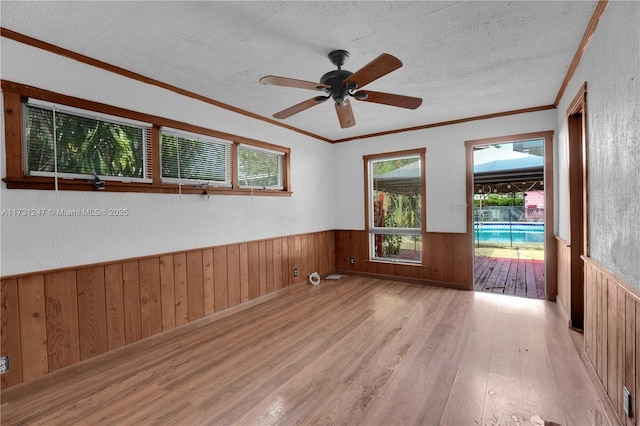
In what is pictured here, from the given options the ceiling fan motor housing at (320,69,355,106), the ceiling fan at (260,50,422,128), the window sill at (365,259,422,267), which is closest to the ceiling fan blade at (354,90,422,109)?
the ceiling fan at (260,50,422,128)

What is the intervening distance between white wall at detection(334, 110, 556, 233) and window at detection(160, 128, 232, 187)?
2.60 m

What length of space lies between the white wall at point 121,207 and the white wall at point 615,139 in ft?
11.3

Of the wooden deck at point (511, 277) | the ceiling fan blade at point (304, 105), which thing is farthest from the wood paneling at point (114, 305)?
the wooden deck at point (511, 277)

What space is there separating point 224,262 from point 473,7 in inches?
131

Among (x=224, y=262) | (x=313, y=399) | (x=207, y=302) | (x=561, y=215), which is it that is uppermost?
(x=561, y=215)

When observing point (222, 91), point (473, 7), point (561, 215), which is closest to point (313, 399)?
point (473, 7)

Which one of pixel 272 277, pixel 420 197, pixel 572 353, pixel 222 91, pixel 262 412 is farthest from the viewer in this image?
pixel 420 197

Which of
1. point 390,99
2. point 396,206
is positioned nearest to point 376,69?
point 390,99

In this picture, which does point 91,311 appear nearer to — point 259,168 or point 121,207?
point 121,207

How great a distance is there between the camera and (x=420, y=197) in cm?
482

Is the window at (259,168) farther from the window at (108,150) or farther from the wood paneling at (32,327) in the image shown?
the wood paneling at (32,327)

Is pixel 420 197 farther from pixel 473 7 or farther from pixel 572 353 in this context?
pixel 473 7

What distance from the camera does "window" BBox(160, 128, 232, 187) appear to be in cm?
302

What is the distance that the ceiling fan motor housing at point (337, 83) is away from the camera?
2.23 m
